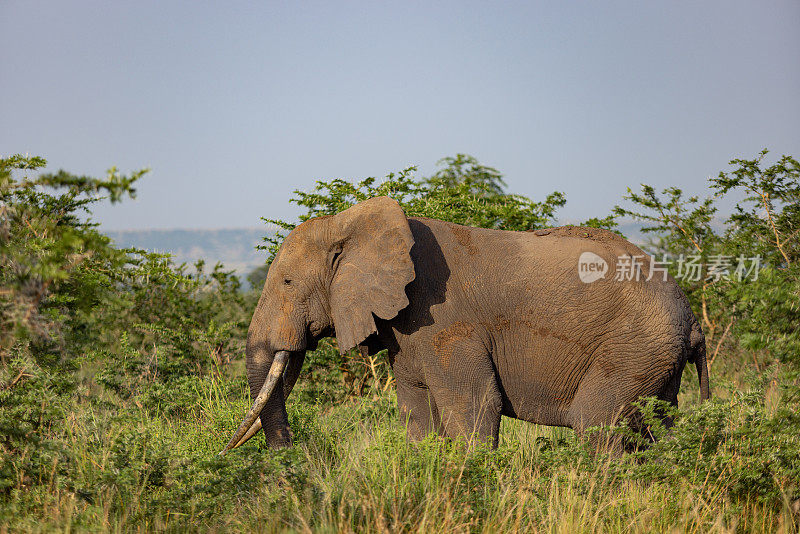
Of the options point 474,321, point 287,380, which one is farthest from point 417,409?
point 287,380

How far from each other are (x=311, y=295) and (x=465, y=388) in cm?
152

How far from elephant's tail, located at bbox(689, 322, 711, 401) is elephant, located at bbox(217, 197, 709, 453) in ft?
0.04

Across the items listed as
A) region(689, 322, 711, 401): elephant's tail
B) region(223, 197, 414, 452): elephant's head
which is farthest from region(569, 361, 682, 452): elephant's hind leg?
region(223, 197, 414, 452): elephant's head

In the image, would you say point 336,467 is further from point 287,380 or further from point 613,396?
point 613,396

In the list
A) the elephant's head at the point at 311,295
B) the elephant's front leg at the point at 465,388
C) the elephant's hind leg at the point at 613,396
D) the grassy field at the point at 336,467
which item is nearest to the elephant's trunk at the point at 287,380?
the elephant's head at the point at 311,295

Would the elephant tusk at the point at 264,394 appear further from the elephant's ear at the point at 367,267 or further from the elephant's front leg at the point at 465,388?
the elephant's front leg at the point at 465,388

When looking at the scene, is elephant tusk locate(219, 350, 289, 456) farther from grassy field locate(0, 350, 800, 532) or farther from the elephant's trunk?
grassy field locate(0, 350, 800, 532)

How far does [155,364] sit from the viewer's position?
408 inches

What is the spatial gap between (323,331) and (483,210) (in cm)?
413

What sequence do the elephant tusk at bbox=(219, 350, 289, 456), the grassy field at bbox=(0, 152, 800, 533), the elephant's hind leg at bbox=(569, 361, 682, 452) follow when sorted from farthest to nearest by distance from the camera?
the elephant tusk at bbox=(219, 350, 289, 456) → the elephant's hind leg at bbox=(569, 361, 682, 452) → the grassy field at bbox=(0, 152, 800, 533)

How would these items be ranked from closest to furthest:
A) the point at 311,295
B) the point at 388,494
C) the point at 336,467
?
1. the point at 388,494
2. the point at 336,467
3. the point at 311,295

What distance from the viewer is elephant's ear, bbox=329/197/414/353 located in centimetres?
602

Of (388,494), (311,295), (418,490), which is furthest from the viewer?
(311,295)

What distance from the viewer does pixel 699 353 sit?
6324mm
